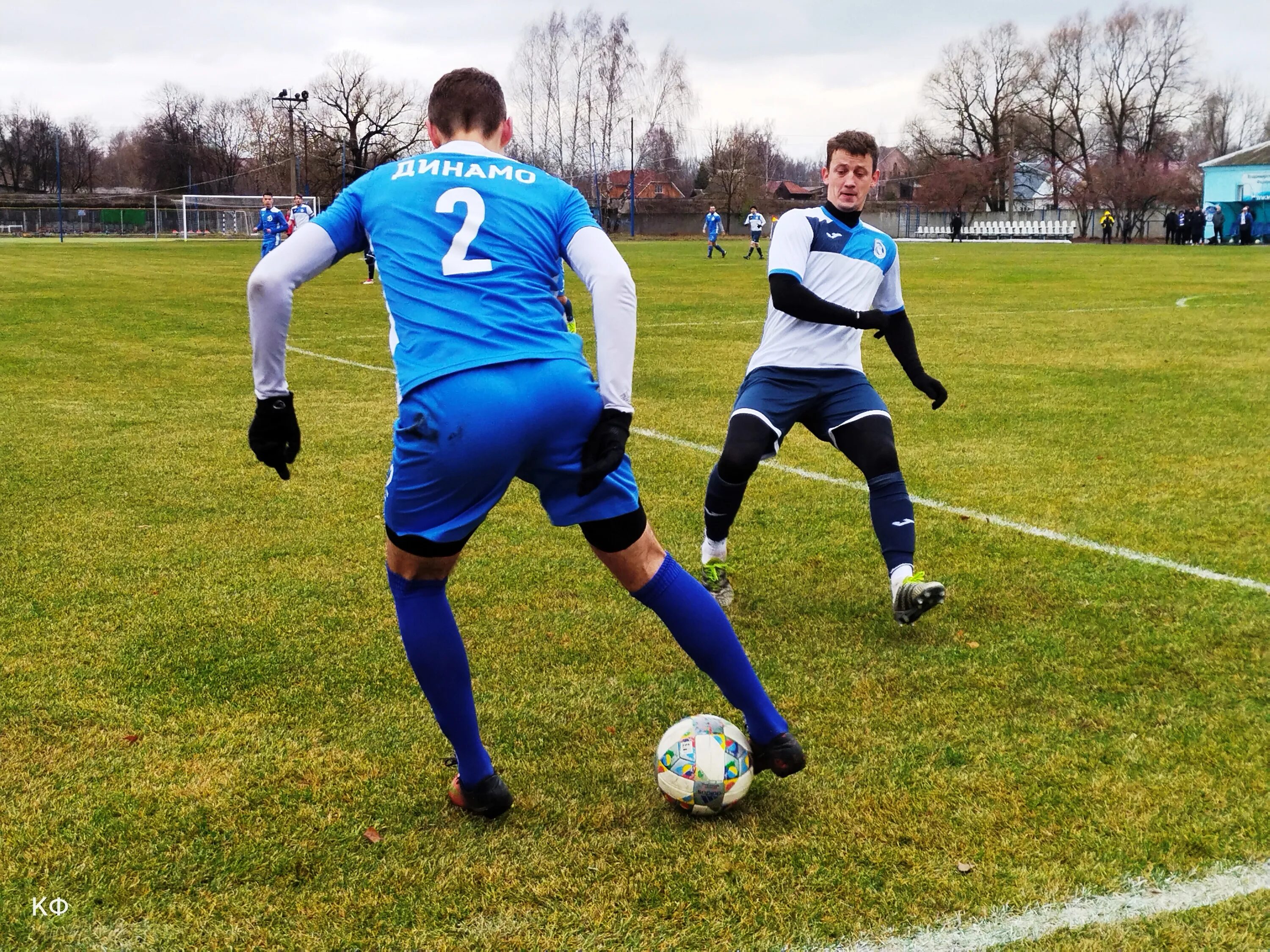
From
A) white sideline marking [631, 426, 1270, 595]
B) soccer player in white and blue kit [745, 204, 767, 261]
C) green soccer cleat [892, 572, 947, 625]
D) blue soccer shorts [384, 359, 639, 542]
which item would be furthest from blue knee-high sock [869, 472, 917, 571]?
soccer player in white and blue kit [745, 204, 767, 261]

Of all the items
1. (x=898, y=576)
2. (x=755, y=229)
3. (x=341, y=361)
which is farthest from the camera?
(x=755, y=229)

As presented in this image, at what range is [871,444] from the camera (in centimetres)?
486

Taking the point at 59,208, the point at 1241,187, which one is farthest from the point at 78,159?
the point at 1241,187

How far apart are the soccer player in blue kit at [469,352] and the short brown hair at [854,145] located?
212 centimetres

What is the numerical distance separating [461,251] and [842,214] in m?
2.57

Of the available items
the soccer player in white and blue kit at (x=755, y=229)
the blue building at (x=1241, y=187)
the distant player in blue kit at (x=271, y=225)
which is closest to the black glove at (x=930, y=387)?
the distant player in blue kit at (x=271, y=225)

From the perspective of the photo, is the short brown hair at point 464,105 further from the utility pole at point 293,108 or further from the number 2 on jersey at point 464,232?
the utility pole at point 293,108

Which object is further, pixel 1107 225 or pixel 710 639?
pixel 1107 225

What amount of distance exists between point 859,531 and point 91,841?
416 cm

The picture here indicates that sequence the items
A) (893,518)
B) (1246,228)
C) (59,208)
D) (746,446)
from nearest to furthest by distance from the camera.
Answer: (893,518)
(746,446)
(1246,228)
(59,208)

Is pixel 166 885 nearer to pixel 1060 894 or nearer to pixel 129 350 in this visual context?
pixel 1060 894

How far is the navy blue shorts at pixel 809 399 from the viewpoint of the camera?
16.3 ft

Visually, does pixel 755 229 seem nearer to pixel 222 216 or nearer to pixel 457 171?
pixel 457 171

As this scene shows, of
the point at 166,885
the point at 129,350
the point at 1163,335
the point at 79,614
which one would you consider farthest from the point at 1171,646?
the point at 129,350
